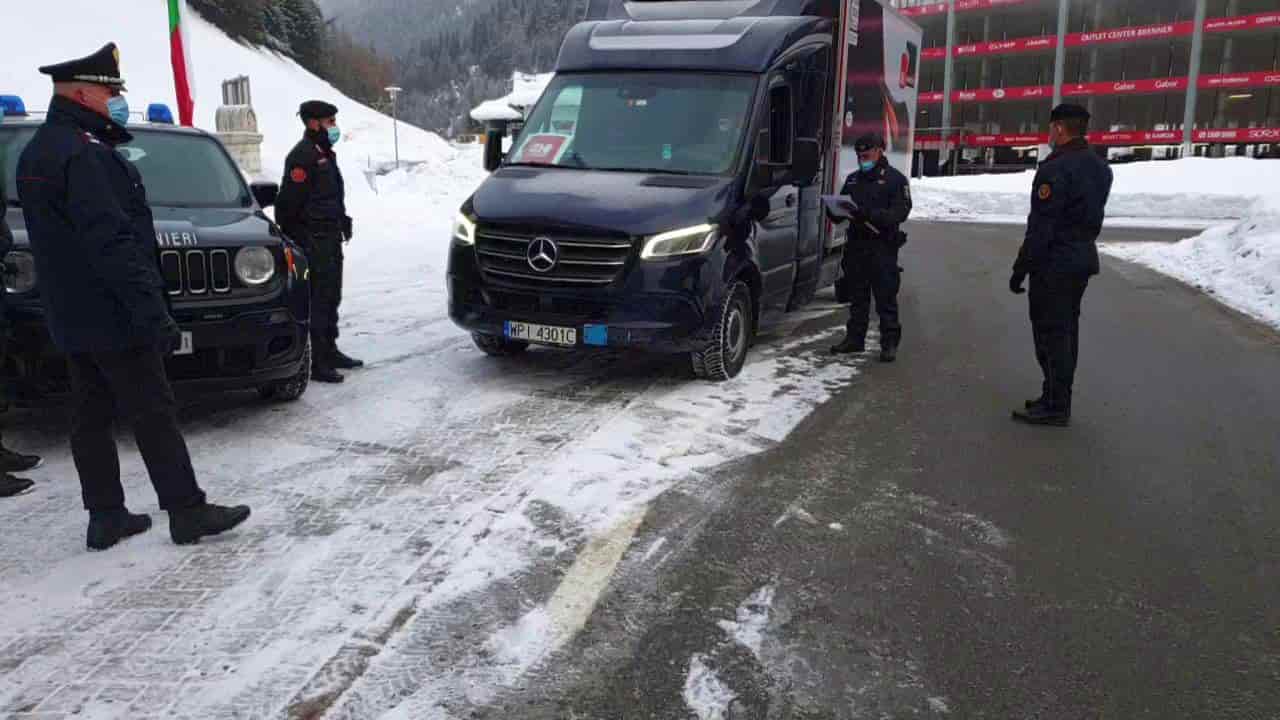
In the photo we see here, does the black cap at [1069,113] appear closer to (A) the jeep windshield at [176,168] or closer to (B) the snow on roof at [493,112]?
(A) the jeep windshield at [176,168]

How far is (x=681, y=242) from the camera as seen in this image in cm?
645

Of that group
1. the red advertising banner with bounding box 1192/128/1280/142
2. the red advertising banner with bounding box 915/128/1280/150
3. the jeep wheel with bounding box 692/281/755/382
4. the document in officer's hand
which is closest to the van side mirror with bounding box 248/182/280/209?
the jeep wheel with bounding box 692/281/755/382

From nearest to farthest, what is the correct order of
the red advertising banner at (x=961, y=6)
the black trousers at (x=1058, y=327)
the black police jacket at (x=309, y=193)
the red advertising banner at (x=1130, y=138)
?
the black trousers at (x=1058, y=327) < the black police jacket at (x=309, y=193) < the red advertising banner at (x=1130, y=138) < the red advertising banner at (x=961, y=6)

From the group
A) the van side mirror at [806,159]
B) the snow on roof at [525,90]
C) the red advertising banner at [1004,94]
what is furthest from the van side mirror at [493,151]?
the red advertising banner at [1004,94]

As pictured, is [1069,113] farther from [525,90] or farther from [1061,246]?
[525,90]

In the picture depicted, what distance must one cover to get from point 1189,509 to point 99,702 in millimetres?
4709

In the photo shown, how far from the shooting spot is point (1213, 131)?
179 feet

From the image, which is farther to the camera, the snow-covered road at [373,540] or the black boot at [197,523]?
the black boot at [197,523]

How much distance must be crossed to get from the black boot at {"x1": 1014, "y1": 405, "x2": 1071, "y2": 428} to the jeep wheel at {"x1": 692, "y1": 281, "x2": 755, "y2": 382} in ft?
6.49

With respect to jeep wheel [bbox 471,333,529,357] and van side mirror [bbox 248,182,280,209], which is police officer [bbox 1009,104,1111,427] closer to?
jeep wheel [bbox 471,333,529,357]

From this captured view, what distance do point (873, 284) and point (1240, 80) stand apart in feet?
186

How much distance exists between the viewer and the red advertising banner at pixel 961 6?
61.1 metres

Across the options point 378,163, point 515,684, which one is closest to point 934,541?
point 515,684

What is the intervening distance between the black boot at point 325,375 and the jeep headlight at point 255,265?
1.29m
